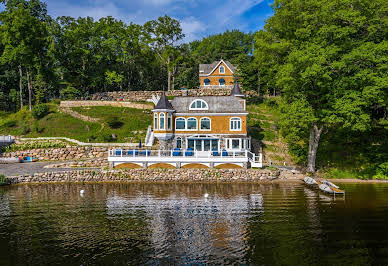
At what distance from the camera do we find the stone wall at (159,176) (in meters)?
30.5

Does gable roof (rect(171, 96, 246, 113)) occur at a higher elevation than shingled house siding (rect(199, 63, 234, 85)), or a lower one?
lower

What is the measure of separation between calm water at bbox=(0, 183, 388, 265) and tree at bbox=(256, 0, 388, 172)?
858cm

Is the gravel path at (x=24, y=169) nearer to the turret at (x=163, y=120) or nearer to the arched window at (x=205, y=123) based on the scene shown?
the turret at (x=163, y=120)

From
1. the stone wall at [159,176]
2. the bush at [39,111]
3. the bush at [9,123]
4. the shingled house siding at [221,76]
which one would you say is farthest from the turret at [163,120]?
the shingled house siding at [221,76]

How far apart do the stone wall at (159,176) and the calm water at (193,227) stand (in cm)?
422

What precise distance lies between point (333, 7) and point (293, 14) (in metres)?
5.33

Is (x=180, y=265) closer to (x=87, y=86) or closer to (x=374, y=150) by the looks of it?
(x=374, y=150)

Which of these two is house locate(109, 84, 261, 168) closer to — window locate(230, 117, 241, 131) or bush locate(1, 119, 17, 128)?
window locate(230, 117, 241, 131)

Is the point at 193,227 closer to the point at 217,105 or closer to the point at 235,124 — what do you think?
the point at 235,124

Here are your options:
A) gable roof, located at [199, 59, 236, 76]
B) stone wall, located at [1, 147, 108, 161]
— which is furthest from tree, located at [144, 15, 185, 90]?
stone wall, located at [1, 147, 108, 161]

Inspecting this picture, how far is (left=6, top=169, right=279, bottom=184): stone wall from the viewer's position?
100ft

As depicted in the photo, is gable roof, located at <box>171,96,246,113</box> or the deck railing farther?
gable roof, located at <box>171,96,246,113</box>

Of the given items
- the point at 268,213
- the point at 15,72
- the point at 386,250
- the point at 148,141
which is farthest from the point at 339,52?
the point at 15,72

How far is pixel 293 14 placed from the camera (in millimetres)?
34688
